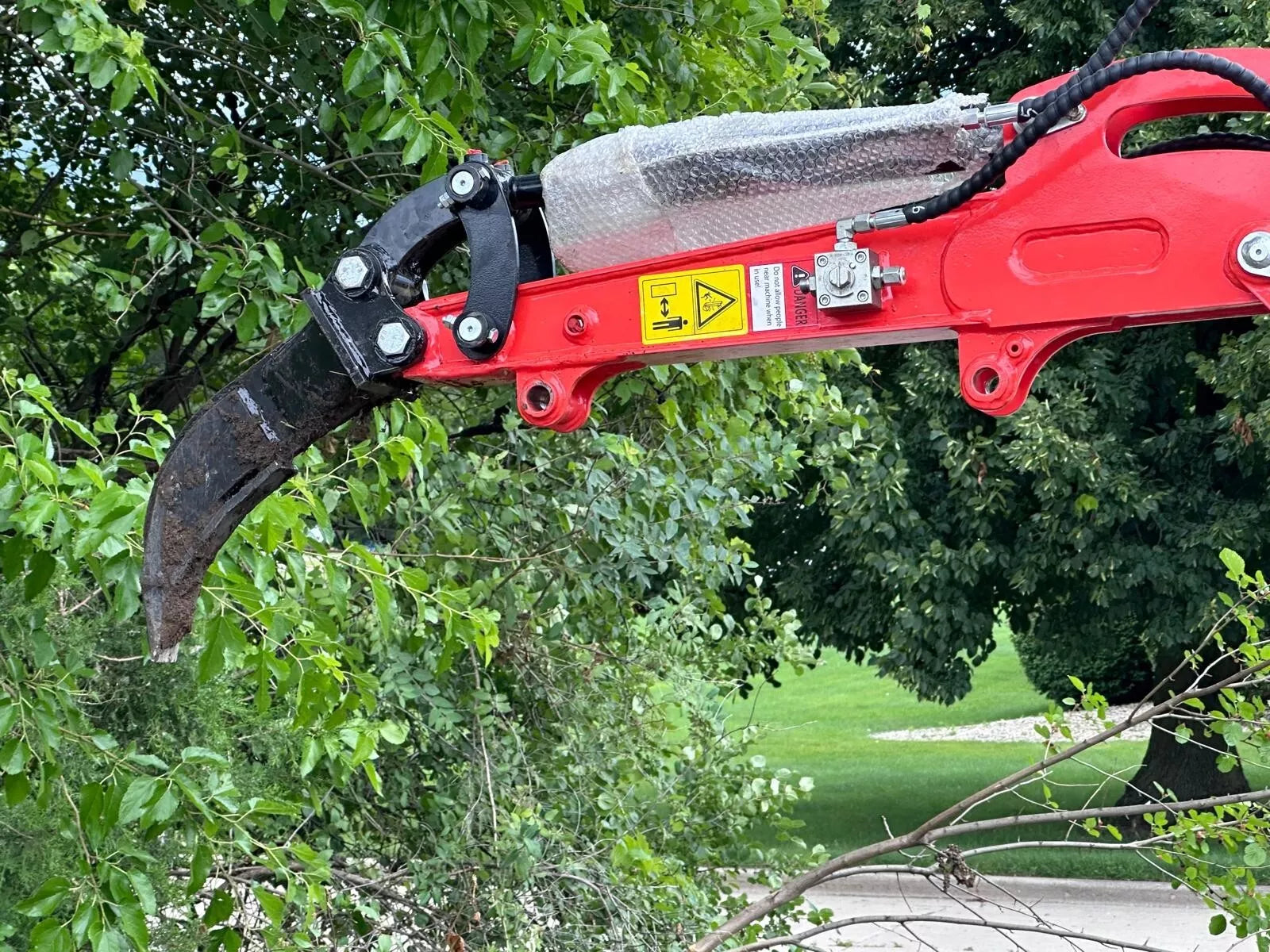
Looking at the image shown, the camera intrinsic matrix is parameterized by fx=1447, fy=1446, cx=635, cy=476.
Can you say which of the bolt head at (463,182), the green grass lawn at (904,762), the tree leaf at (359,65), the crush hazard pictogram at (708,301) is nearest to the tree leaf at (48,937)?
the bolt head at (463,182)

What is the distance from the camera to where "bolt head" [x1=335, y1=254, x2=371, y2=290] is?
8.02 ft

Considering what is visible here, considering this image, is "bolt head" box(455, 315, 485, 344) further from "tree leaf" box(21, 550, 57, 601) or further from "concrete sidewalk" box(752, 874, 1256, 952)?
"concrete sidewalk" box(752, 874, 1256, 952)

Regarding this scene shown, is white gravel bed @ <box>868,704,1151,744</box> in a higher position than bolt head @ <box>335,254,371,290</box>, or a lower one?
lower

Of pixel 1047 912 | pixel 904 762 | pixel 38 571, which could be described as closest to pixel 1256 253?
pixel 38 571

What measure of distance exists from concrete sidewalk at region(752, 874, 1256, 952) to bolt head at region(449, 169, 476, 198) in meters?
9.07

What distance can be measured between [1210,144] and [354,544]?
6.72 feet

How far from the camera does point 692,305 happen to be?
Answer: 7.35ft

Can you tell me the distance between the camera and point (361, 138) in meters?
4.04

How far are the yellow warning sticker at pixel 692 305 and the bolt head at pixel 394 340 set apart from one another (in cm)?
41

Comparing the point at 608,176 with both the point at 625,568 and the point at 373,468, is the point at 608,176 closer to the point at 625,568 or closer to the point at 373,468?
the point at 373,468

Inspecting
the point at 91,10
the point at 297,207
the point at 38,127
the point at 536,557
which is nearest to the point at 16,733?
the point at 91,10

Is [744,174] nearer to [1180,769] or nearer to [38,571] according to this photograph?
[38,571]

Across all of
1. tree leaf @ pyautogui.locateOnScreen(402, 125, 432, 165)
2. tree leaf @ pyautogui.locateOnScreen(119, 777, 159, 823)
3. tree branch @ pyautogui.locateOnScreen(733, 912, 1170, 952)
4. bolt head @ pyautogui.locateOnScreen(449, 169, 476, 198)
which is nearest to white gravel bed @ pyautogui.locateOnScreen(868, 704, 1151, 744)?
tree branch @ pyautogui.locateOnScreen(733, 912, 1170, 952)

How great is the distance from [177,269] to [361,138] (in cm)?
132
